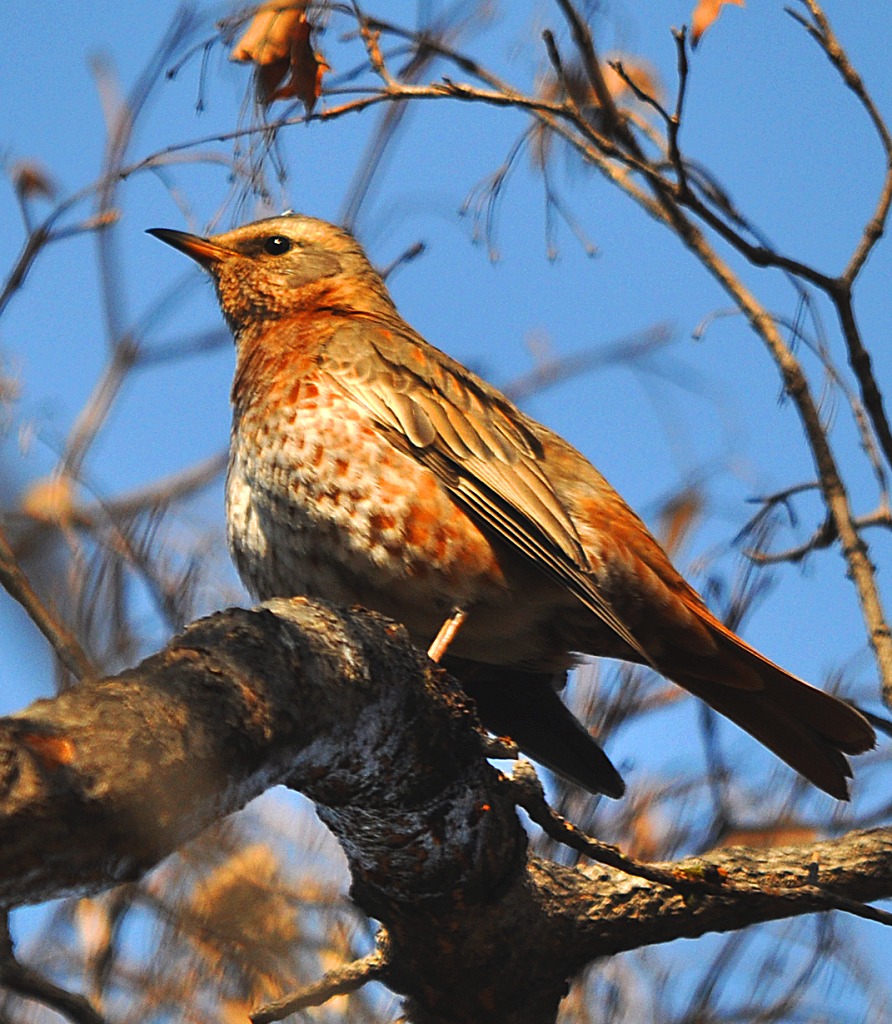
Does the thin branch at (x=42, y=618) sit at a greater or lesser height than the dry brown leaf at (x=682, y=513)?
lesser

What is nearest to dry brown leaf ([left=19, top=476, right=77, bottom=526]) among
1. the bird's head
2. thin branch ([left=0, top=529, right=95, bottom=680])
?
thin branch ([left=0, top=529, right=95, bottom=680])

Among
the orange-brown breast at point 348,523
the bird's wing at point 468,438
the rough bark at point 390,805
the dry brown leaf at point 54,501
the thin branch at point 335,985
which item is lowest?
the thin branch at point 335,985

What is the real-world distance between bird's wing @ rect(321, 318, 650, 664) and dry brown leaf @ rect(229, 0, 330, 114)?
960mm

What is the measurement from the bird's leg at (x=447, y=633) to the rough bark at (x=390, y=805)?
2.42 feet

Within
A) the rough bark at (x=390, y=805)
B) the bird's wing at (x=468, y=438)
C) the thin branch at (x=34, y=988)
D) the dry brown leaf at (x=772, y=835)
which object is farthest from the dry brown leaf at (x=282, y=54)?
the thin branch at (x=34, y=988)

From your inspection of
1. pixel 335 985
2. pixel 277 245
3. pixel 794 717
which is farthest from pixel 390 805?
pixel 277 245

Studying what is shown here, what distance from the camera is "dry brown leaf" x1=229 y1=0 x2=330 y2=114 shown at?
14.0 ft

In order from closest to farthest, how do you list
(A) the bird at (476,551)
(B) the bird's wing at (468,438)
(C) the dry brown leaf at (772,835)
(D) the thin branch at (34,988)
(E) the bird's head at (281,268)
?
1. (D) the thin branch at (34,988)
2. (A) the bird at (476,551)
3. (B) the bird's wing at (468,438)
4. (C) the dry brown leaf at (772,835)
5. (E) the bird's head at (281,268)

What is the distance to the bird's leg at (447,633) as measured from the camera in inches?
166

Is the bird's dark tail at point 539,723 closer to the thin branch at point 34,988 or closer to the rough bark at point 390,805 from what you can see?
the rough bark at point 390,805

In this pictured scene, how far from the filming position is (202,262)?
18.4ft

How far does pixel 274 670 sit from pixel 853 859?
187 cm

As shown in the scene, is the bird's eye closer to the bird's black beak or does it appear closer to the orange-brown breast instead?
the bird's black beak

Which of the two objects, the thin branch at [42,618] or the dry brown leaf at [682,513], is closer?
the thin branch at [42,618]
